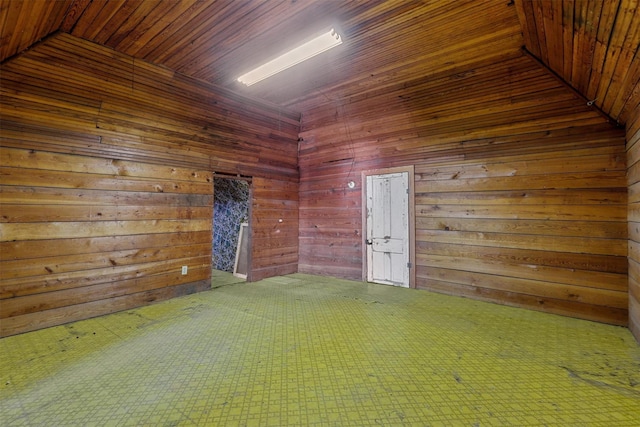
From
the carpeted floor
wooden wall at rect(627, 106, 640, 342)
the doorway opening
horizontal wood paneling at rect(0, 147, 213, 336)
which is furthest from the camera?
the doorway opening

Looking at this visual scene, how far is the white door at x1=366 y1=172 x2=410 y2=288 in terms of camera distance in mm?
4594

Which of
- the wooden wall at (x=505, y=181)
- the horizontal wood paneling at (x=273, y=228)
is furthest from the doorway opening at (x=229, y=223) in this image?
the wooden wall at (x=505, y=181)

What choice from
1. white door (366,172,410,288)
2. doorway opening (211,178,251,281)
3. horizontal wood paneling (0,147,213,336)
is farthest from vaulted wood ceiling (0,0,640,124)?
doorway opening (211,178,251,281)

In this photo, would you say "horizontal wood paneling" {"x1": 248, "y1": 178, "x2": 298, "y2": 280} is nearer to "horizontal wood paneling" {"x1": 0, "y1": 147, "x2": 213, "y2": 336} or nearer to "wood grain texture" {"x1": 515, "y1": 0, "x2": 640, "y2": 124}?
"horizontal wood paneling" {"x1": 0, "y1": 147, "x2": 213, "y2": 336}

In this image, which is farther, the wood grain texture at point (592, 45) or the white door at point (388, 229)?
the white door at point (388, 229)

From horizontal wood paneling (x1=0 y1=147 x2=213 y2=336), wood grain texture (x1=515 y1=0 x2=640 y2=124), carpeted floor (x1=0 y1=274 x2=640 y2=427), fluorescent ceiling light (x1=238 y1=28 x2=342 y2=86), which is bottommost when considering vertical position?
carpeted floor (x1=0 y1=274 x2=640 y2=427)

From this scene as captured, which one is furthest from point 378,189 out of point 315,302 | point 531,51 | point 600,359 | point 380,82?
point 600,359

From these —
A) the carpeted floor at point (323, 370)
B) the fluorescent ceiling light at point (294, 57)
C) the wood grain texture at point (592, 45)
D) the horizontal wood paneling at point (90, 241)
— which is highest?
the fluorescent ceiling light at point (294, 57)

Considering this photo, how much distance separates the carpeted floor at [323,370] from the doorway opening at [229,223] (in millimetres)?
2545

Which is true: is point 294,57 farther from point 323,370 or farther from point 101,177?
point 323,370

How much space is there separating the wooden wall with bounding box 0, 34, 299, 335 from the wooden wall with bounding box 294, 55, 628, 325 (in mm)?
2205

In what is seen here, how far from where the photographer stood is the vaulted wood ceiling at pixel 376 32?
6.91 ft

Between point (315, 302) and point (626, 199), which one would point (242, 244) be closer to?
point (315, 302)

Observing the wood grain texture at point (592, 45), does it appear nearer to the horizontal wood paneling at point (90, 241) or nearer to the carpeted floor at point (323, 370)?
the carpeted floor at point (323, 370)
